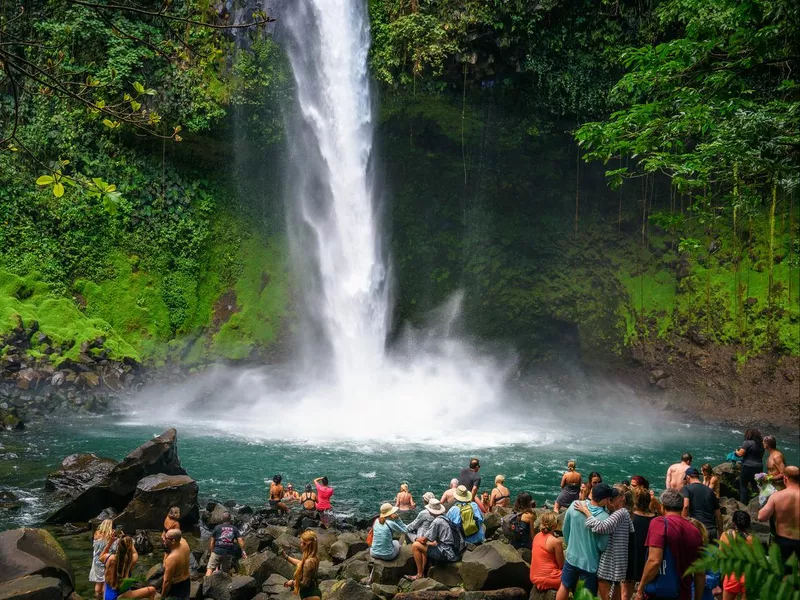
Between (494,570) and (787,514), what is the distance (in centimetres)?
317

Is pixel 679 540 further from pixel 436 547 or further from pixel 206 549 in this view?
pixel 206 549

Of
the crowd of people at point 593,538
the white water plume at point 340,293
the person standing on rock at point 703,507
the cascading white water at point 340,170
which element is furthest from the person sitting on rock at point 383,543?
the cascading white water at point 340,170

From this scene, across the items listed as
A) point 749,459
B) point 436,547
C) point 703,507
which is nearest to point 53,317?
point 436,547

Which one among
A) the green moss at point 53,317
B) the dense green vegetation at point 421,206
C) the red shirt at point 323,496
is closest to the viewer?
the red shirt at point 323,496

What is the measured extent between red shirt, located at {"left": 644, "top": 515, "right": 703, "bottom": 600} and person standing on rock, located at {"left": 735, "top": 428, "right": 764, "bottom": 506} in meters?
6.37

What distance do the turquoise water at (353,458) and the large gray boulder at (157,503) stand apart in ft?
5.38

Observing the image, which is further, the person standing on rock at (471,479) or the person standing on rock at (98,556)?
the person standing on rock at (471,479)

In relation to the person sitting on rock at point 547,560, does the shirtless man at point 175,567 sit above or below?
below

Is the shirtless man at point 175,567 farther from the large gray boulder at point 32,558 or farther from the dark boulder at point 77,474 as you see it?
the dark boulder at point 77,474

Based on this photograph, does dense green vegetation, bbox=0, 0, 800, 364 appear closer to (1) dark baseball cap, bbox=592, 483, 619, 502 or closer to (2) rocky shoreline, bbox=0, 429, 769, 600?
(2) rocky shoreline, bbox=0, 429, 769, 600

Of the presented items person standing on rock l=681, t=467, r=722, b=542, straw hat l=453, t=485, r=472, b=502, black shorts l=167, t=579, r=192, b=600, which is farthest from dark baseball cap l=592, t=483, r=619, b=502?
black shorts l=167, t=579, r=192, b=600

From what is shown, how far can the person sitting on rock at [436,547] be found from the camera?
27.8ft

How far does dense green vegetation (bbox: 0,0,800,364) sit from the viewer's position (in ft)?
79.9

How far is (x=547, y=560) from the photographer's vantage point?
7.09m
